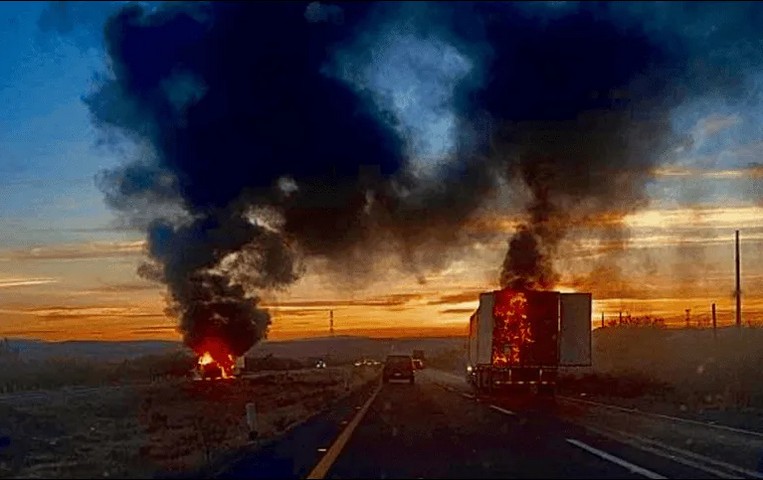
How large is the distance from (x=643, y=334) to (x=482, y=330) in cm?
13088

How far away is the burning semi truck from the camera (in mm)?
44031

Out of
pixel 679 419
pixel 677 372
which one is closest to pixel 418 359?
pixel 677 372

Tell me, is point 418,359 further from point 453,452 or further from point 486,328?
point 453,452

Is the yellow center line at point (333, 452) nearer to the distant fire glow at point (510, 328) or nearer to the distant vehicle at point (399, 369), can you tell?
the distant fire glow at point (510, 328)

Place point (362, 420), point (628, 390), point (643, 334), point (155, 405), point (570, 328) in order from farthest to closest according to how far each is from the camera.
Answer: point (643, 334) < point (628, 390) < point (155, 405) < point (570, 328) < point (362, 420)

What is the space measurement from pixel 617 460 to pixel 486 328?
26767 mm

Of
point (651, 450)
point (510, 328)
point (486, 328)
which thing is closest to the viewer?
point (651, 450)

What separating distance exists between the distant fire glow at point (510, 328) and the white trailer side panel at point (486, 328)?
0.76 ft

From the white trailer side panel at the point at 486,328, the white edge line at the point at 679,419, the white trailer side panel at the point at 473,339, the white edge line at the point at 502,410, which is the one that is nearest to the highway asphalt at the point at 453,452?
the white edge line at the point at 502,410

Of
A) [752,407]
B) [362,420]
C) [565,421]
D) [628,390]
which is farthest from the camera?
[628,390]

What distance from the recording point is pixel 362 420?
33.1m

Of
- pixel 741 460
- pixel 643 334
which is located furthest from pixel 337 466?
pixel 643 334

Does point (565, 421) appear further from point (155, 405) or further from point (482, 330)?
point (155, 405)

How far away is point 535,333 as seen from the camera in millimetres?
44625
